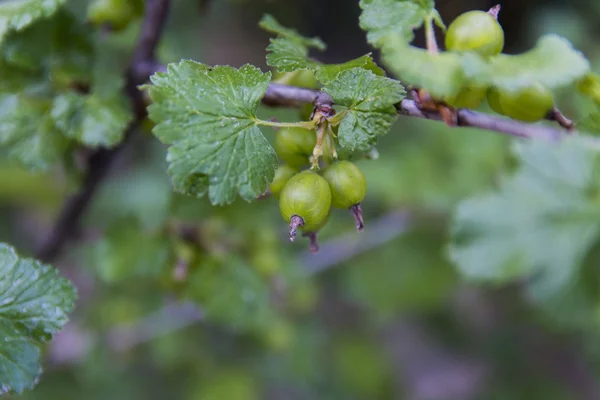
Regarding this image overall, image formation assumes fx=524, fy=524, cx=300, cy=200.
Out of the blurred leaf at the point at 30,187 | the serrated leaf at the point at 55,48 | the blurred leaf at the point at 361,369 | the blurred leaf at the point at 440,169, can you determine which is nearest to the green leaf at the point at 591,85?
the serrated leaf at the point at 55,48

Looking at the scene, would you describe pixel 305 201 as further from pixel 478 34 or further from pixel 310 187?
pixel 478 34

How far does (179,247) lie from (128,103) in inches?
13.4

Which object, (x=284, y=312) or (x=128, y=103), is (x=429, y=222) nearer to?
(x=284, y=312)

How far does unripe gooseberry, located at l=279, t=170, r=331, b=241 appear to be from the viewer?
0.61 meters

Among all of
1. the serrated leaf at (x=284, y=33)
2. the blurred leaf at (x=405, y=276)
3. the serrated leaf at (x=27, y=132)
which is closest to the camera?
the serrated leaf at (x=284, y=33)

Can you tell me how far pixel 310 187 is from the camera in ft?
2.02

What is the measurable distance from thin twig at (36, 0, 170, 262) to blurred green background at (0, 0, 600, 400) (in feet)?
0.26

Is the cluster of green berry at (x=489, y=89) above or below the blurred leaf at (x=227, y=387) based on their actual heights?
above

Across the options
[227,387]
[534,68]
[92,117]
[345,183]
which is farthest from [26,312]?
[227,387]

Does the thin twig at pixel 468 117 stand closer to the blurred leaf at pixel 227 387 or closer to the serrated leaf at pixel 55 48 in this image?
the serrated leaf at pixel 55 48

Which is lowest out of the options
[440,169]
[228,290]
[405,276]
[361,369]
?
[361,369]

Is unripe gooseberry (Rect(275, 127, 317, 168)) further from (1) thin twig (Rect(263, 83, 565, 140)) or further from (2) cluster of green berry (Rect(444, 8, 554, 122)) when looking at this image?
(2) cluster of green berry (Rect(444, 8, 554, 122))

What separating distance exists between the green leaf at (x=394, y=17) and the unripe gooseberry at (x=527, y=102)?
4.8 inches

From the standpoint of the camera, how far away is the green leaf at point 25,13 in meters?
0.71
